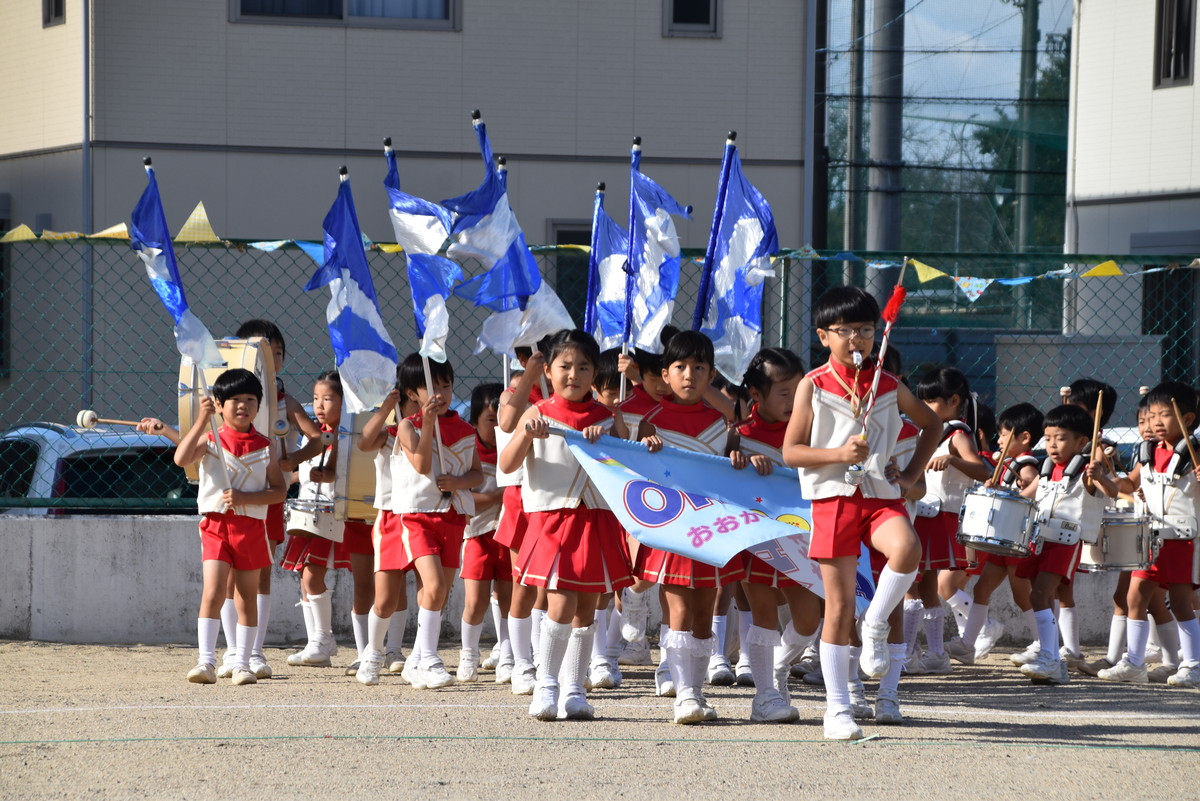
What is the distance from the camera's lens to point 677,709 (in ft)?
19.7

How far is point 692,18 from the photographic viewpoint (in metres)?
13.8

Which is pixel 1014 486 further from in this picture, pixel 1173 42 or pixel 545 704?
pixel 1173 42

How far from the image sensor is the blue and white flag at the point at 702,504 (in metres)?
6.00

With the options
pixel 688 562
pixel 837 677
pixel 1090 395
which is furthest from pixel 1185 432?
pixel 688 562

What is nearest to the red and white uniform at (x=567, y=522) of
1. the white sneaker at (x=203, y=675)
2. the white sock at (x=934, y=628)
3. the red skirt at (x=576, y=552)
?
the red skirt at (x=576, y=552)

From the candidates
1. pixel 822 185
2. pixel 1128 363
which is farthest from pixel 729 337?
pixel 822 185

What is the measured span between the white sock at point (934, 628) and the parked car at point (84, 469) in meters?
4.12

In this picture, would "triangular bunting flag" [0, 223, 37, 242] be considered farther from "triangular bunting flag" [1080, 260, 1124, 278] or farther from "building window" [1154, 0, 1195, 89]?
"building window" [1154, 0, 1195, 89]

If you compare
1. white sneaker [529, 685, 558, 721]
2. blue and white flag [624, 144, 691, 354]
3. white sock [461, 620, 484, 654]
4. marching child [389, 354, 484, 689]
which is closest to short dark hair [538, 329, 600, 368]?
blue and white flag [624, 144, 691, 354]

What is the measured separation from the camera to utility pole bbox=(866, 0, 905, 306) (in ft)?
66.6

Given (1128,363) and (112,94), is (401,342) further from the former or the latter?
(1128,363)

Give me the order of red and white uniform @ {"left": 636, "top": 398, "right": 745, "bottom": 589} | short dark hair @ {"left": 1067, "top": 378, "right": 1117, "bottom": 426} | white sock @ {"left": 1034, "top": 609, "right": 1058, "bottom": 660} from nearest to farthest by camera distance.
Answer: red and white uniform @ {"left": 636, "top": 398, "right": 745, "bottom": 589} < white sock @ {"left": 1034, "top": 609, "right": 1058, "bottom": 660} < short dark hair @ {"left": 1067, "top": 378, "right": 1117, "bottom": 426}

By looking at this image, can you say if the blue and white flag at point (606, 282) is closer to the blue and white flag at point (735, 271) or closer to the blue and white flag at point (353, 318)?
the blue and white flag at point (735, 271)

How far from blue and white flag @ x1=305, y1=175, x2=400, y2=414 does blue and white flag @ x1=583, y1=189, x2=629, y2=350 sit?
99cm
